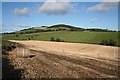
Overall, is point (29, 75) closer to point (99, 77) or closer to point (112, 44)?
point (99, 77)

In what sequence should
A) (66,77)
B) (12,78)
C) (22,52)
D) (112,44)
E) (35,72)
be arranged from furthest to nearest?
1. (112,44)
2. (22,52)
3. (35,72)
4. (66,77)
5. (12,78)

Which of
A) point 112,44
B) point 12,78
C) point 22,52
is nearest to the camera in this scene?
point 12,78

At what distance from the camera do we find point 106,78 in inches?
583

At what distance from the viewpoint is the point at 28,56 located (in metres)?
24.0

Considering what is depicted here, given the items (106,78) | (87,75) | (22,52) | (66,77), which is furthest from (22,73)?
(22,52)

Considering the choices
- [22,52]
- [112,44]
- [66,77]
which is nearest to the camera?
[66,77]

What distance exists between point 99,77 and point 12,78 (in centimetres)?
593

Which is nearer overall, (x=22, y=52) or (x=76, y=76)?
(x=76, y=76)

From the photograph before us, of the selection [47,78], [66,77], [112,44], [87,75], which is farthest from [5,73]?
[112,44]

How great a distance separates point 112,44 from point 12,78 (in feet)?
106

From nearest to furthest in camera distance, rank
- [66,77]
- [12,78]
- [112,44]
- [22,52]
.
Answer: [12,78], [66,77], [22,52], [112,44]

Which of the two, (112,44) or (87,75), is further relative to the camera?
(112,44)

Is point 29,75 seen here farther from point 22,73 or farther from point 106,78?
point 106,78

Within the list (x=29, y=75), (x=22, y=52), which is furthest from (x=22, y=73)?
(x=22, y=52)
